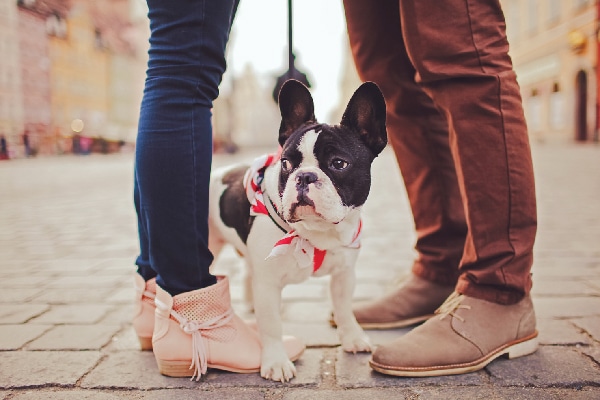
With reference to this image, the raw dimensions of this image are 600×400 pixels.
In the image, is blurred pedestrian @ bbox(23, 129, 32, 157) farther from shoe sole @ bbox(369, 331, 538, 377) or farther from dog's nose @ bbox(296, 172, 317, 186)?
shoe sole @ bbox(369, 331, 538, 377)

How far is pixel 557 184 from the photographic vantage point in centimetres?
749

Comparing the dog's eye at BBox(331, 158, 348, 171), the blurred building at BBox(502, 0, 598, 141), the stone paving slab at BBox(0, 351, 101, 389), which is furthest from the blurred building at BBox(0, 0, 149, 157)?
the dog's eye at BBox(331, 158, 348, 171)

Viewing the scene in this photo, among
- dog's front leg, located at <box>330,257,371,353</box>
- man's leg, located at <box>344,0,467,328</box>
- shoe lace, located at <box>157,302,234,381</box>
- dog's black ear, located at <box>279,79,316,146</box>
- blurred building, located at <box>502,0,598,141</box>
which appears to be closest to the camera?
shoe lace, located at <box>157,302,234,381</box>

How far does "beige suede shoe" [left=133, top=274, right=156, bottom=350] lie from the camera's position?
6.15ft

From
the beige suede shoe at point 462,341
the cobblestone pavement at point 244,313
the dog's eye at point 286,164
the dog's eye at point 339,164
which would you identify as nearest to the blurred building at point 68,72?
the cobblestone pavement at point 244,313

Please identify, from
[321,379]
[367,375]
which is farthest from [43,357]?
[367,375]

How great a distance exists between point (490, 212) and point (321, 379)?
76 centimetres

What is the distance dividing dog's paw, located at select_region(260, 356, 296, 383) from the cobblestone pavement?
0.08ft

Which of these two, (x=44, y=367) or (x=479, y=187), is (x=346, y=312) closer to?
(x=479, y=187)

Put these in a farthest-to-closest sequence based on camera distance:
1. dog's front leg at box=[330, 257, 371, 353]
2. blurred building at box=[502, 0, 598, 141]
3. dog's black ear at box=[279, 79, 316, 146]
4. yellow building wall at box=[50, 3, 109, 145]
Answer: yellow building wall at box=[50, 3, 109, 145], blurred building at box=[502, 0, 598, 141], dog's front leg at box=[330, 257, 371, 353], dog's black ear at box=[279, 79, 316, 146]

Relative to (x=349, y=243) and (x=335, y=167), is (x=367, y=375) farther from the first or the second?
(x=335, y=167)

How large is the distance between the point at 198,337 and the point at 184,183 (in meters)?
0.49

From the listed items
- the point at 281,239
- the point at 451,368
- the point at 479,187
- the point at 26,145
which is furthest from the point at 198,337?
the point at 26,145

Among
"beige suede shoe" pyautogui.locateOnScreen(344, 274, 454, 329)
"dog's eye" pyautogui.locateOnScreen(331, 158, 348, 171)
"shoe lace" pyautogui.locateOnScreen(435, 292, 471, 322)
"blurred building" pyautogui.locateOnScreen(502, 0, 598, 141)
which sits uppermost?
"blurred building" pyautogui.locateOnScreen(502, 0, 598, 141)
